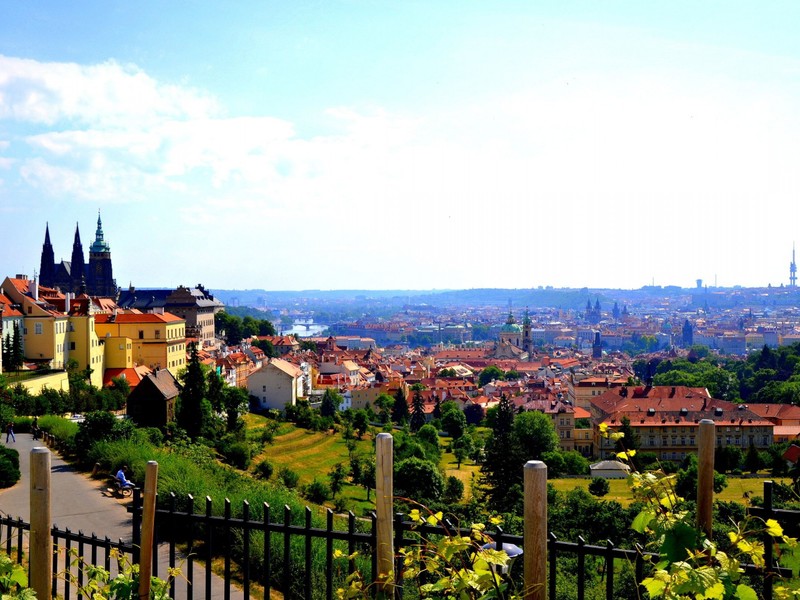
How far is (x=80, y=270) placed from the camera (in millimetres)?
67125

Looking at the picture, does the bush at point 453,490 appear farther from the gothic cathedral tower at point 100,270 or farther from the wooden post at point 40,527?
the gothic cathedral tower at point 100,270

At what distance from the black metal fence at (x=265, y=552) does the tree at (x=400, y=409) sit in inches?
1526

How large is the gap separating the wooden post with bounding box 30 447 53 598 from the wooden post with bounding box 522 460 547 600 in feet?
6.94

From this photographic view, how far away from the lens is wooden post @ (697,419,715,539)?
9.27 feet

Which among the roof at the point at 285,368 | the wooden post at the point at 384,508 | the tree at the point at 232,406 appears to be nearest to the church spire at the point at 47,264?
the roof at the point at 285,368

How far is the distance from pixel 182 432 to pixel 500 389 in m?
53.6

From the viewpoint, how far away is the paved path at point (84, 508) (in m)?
7.98

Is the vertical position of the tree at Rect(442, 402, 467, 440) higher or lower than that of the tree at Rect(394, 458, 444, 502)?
lower

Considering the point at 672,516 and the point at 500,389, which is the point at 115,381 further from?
the point at 500,389

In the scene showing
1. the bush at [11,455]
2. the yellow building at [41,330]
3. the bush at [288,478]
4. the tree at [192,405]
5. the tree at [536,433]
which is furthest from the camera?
the tree at [536,433]

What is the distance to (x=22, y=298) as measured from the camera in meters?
29.4

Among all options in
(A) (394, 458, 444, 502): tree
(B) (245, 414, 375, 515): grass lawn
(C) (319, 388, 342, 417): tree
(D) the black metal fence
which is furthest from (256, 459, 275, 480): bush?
(C) (319, 388, 342, 417): tree

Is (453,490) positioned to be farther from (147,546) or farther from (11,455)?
(147,546)

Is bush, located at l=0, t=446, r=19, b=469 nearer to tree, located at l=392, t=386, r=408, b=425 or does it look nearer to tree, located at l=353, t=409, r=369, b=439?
tree, located at l=353, t=409, r=369, b=439
